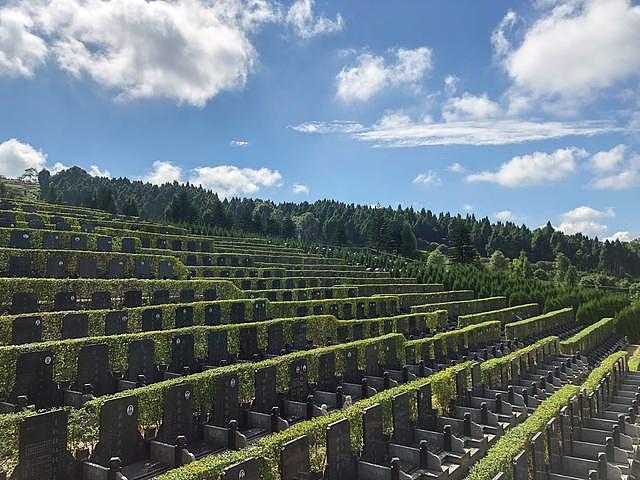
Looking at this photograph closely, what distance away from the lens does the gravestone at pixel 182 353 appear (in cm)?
1452

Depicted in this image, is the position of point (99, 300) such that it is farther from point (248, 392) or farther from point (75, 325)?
point (248, 392)

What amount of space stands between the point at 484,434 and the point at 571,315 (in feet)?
125

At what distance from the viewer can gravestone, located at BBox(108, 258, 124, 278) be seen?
2103cm

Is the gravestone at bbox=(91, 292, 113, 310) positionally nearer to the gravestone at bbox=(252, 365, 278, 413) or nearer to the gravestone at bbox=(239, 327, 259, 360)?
the gravestone at bbox=(239, 327, 259, 360)

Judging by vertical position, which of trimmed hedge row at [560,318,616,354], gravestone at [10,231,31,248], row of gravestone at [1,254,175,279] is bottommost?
trimmed hedge row at [560,318,616,354]

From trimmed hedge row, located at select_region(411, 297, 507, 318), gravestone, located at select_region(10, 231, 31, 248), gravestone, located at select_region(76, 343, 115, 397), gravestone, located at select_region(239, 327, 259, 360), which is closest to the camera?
gravestone, located at select_region(76, 343, 115, 397)

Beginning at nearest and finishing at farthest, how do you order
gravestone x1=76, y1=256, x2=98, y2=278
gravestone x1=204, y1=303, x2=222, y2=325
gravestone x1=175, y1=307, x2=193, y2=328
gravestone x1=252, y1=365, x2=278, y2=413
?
gravestone x1=252, y1=365, x2=278, y2=413, gravestone x1=175, y1=307, x2=193, y2=328, gravestone x1=204, y1=303, x2=222, y2=325, gravestone x1=76, y1=256, x2=98, y2=278

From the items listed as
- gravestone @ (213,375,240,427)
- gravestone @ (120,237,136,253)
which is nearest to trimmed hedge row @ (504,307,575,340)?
gravestone @ (213,375,240,427)

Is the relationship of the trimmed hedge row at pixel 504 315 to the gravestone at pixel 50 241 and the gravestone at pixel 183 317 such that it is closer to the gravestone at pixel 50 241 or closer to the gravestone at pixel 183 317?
the gravestone at pixel 183 317

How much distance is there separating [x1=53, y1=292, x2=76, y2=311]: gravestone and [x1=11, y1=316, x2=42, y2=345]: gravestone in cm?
305

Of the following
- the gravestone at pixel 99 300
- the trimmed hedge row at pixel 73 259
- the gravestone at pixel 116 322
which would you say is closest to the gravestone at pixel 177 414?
the gravestone at pixel 116 322

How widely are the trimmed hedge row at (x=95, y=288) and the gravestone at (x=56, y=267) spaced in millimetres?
1960

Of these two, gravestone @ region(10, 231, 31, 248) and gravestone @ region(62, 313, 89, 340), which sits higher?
gravestone @ region(10, 231, 31, 248)

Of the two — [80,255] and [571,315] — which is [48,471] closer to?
[80,255]
